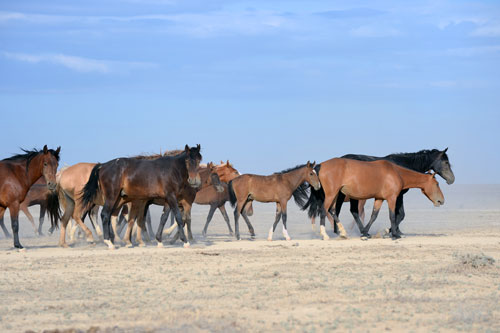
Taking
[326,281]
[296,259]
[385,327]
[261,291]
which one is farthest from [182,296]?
[296,259]

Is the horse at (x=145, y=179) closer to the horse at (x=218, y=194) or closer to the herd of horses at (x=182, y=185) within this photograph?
the herd of horses at (x=182, y=185)

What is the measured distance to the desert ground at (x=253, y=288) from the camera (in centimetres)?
897

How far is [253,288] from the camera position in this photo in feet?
37.0

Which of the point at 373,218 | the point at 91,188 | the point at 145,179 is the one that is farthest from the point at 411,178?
the point at 91,188

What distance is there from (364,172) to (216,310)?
31.7ft

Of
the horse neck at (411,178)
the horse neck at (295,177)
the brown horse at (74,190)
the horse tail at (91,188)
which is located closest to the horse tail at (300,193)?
the horse neck at (295,177)

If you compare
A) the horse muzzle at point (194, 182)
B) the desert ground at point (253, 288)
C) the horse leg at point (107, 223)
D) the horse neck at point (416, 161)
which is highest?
the horse neck at point (416, 161)

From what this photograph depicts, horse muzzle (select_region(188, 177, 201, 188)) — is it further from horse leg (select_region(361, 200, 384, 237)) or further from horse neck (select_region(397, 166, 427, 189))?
horse neck (select_region(397, 166, 427, 189))

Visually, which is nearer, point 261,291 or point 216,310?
point 216,310

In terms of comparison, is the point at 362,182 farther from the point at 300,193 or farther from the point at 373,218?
the point at 300,193

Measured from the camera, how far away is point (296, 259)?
48.2ft

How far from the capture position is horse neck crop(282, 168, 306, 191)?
1903 centimetres

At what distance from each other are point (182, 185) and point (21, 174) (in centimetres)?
342

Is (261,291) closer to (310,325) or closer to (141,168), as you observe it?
(310,325)
